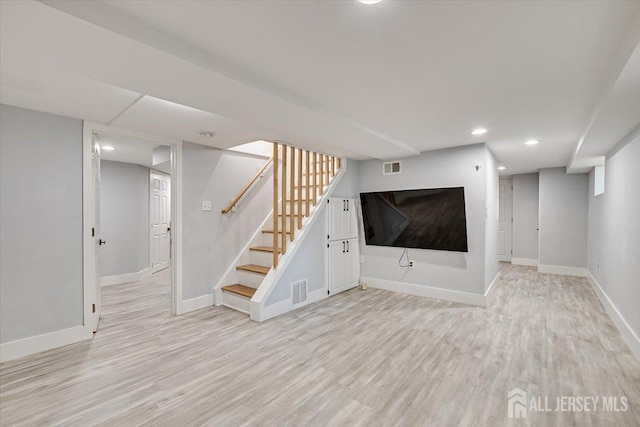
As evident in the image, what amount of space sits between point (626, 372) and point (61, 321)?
206 inches

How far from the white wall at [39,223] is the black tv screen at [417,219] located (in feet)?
13.2

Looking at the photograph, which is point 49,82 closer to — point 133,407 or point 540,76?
point 133,407

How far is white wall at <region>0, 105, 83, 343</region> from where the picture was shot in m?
2.66

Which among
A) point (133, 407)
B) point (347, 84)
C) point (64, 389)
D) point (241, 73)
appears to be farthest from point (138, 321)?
point (347, 84)

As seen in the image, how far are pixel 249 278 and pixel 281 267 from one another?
701 mm

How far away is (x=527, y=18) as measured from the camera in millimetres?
1449

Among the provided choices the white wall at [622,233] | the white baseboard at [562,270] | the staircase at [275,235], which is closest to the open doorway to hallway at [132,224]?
the staircase at [275,235]

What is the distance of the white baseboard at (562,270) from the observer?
6125 millimetres

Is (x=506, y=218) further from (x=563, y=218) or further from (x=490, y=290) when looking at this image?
(x=490, y=290)

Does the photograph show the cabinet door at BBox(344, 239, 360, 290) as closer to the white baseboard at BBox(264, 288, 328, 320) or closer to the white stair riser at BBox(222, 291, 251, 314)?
the white baseboard at BBox(264, 288, 328, 320)

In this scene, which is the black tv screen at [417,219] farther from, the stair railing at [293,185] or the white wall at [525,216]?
the white wall at [525,216]

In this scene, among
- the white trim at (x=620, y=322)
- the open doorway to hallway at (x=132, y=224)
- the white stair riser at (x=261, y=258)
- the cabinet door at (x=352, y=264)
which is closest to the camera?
the white trim at (x=620, y=322)

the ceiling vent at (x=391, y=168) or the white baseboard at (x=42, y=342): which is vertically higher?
the ceiling vent at (x=391, y=168)

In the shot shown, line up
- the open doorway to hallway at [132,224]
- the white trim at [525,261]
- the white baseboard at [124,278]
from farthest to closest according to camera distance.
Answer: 1. the white trim at [525,261]
2. the white baseboard at [124,278]
3. the open doorway to hallway at [132,224]
